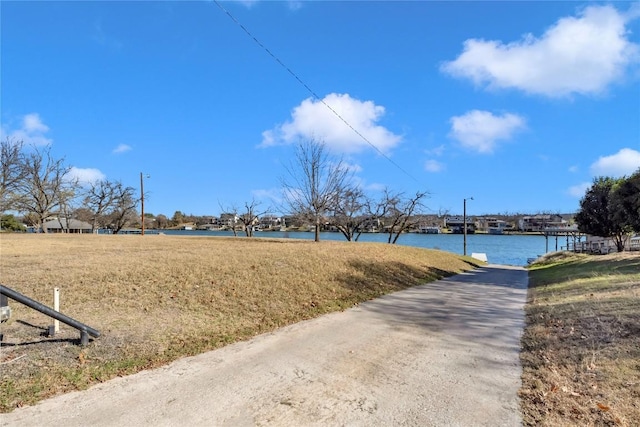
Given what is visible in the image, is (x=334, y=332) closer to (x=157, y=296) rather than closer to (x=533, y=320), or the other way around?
(x=157, y=296)

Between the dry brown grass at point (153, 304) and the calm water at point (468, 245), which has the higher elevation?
the dry brown grass at point (153, 304)

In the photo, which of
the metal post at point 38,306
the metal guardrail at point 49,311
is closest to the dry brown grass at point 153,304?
the metal guardrail at point 49,311

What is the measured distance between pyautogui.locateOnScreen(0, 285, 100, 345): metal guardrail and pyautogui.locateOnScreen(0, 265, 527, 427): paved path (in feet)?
3.55

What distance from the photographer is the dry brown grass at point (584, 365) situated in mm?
3477

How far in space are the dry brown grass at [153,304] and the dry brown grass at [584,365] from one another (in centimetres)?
387

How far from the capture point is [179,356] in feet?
16.7

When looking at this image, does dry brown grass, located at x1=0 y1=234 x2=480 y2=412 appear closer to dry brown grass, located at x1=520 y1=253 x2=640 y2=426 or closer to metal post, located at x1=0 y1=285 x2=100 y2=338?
metal post, located at x1=0 y1=285 x2=100 y2=338

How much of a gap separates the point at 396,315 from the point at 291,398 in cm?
474

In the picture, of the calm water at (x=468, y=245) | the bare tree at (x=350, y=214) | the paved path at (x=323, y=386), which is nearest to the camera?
the paved path at (x=323, y=386)

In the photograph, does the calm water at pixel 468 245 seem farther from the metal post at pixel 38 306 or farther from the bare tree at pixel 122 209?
the metal post at pixel 38 306

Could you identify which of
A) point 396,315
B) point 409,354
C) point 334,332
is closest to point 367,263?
point 396,315

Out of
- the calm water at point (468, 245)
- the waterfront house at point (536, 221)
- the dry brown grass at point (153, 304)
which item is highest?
the waterfront house at point (536, 221)

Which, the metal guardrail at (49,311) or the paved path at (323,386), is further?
the metal guardrail at (49,311)

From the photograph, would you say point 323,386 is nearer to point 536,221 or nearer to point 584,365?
point 584,365
